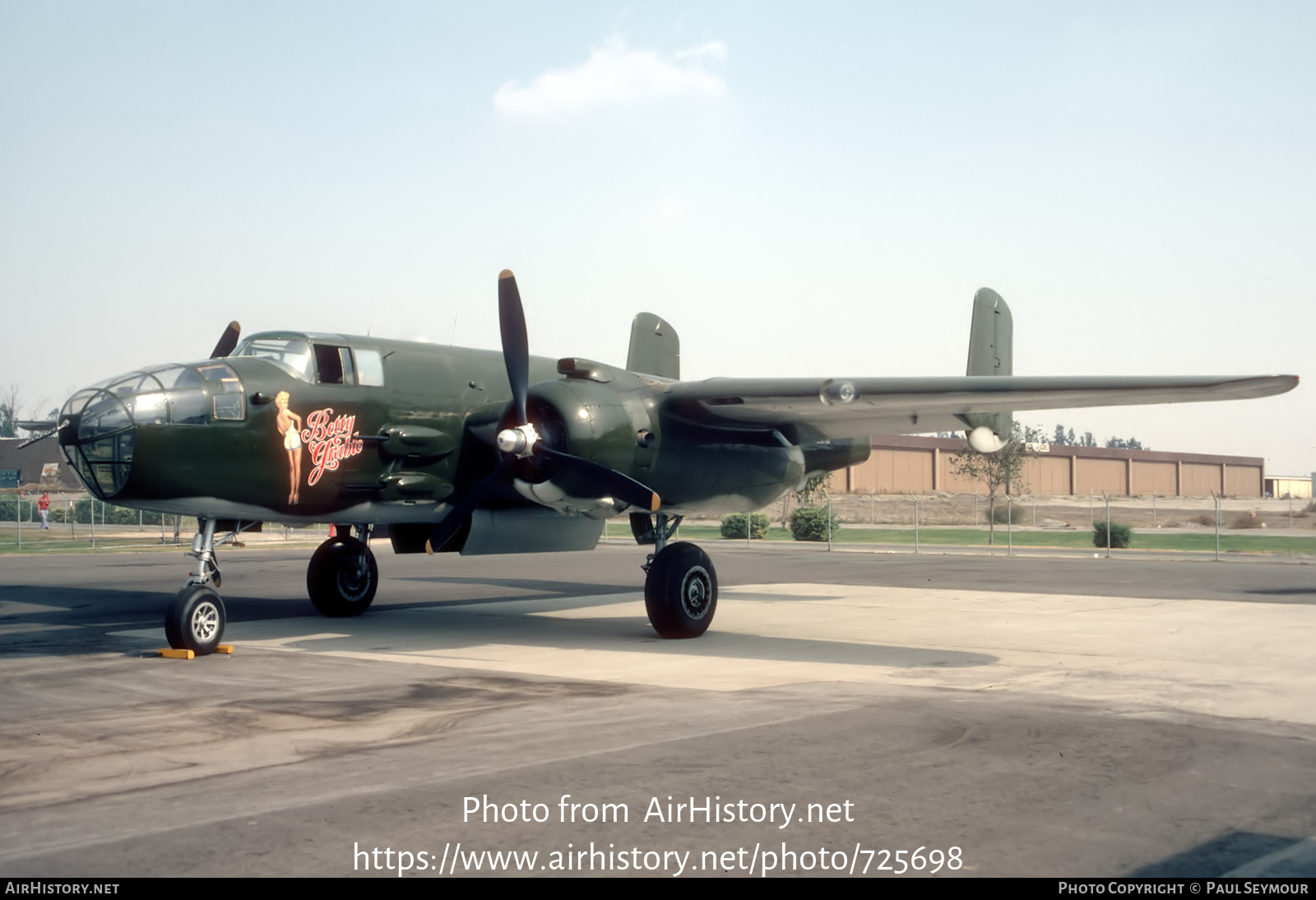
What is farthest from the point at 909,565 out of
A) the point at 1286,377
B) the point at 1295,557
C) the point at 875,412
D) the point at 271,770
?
the point at 271,770

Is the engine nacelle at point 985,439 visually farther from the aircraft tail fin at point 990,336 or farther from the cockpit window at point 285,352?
the cockpit window at point 285,352

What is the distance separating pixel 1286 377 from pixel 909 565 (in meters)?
20.7

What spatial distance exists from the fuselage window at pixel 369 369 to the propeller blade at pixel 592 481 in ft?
8.86

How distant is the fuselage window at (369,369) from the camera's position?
49.5ft

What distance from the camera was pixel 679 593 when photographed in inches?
605

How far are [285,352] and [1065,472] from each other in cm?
9764

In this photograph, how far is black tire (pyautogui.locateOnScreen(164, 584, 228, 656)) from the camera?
1326cm

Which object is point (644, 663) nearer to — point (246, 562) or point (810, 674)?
point (810, 674)

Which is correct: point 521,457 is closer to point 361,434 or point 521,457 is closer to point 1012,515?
point 361,434

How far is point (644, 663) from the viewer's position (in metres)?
13.1

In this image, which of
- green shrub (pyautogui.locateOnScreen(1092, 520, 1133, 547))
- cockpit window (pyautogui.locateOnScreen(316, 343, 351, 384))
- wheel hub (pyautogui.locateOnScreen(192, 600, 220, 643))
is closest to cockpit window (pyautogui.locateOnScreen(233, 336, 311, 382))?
cockpit window (pyautogui.locateOnScreen(316, 343, 351, 384))

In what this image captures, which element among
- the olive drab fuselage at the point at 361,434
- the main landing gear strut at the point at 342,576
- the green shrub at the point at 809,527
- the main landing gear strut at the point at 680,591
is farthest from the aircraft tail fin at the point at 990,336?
the green shrub at the point at 809,527

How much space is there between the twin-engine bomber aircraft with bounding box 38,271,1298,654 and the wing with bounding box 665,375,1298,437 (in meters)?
0.03

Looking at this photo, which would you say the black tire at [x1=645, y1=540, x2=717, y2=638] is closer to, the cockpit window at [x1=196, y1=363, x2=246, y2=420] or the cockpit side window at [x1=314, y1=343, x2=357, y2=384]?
the cockpit side window at [x1=314, y1=343, x2=357, y2=384]
